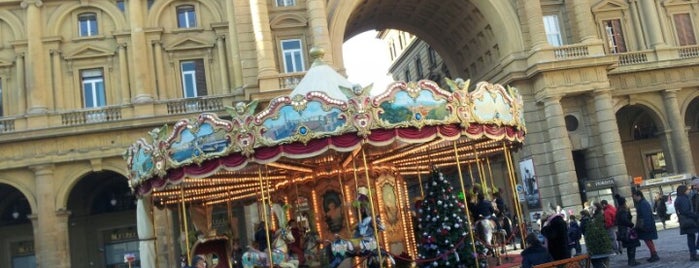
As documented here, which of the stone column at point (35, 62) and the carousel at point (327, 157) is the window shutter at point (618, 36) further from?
the stone column at point (35, 62)

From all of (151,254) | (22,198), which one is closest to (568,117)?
(151,254)

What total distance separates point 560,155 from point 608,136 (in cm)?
238

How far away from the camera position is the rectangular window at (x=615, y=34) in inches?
1265

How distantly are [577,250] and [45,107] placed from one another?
20709 mm

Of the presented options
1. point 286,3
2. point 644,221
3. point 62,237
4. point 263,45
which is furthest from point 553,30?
point 62,237

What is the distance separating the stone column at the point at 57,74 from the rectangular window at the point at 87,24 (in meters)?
1.41

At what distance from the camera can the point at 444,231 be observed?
13500 millimetres

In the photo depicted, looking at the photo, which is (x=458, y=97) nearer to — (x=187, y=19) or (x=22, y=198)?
(x=187, y=19)

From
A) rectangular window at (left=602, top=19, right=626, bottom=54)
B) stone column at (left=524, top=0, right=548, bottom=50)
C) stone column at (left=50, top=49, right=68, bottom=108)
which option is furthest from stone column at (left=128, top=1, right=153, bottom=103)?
rectangular window at (left=602, top=19, right=626, bottom=54)

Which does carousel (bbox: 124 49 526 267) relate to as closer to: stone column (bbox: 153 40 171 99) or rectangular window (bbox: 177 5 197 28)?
stone column (bbox: 153 40 171 99)

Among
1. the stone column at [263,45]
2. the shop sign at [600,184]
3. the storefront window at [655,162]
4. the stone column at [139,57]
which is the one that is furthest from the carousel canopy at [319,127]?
the storefront window at [655,162]

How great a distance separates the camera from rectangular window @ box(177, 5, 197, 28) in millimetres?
28938

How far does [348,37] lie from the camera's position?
115 ft

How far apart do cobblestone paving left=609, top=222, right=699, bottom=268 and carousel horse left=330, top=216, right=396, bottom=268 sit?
6.07m
